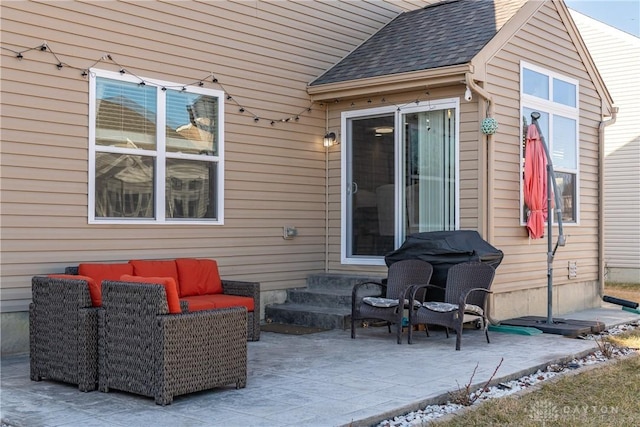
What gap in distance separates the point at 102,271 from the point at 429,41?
4660 mm

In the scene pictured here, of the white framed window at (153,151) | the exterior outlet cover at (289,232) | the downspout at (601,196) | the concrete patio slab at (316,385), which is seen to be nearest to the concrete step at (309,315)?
the concrete patio slab at (316,385)

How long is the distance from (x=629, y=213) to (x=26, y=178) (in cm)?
Answer: 1259

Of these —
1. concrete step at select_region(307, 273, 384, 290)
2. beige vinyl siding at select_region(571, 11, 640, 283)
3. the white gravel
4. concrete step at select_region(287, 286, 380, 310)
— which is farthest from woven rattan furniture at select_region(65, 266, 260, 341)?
beige vinyl siding at select_region(571, 11, 640, 283)

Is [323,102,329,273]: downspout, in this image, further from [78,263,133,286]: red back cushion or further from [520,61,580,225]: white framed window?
[78,263,133,286]: red back cushion

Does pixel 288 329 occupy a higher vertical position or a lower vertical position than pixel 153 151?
lower

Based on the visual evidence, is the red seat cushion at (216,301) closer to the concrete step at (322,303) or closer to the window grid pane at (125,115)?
the concrete step at (322,303)

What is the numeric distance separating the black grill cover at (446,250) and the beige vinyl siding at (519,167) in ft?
1.79

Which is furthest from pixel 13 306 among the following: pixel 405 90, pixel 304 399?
pixel 405 90

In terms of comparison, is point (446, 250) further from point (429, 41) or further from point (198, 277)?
point (429, 41)

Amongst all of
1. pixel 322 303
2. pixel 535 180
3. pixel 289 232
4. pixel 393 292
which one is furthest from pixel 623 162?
pixel 393 292

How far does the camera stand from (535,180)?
815 centimetres

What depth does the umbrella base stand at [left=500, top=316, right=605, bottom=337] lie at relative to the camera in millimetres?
7422

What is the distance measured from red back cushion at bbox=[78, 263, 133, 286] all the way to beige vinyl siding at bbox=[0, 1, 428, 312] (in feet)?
1.11

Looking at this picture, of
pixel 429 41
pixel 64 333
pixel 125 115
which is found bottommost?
pixel 64 333
